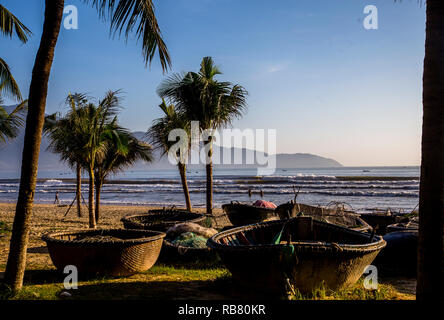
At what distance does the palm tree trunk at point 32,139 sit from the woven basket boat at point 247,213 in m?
11.3

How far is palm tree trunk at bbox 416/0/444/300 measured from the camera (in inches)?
158

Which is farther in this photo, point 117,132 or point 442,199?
point 117,132

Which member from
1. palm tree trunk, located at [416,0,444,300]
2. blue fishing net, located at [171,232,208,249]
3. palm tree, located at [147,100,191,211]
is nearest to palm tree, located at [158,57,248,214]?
palm tree, located at [147,100,191,211]

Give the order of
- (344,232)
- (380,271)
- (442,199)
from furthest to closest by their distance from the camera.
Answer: (380,271), (344,232), (442,199)

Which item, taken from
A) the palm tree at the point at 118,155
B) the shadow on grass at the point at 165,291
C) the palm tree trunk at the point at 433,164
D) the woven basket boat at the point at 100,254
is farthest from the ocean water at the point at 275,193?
the palm tree trunk at the point at 433,164

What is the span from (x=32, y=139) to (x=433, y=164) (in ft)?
18.0

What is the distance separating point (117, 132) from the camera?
15047mm

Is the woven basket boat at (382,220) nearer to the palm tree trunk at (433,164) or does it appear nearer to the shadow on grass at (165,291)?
the shadow on grass at (165,291)

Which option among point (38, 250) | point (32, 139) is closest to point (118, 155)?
point (38, 250)

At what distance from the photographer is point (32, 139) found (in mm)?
5492

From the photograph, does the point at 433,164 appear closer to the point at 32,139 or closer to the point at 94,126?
the point at 32,139

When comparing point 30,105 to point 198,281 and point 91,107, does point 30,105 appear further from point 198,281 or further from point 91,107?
point 91,107
